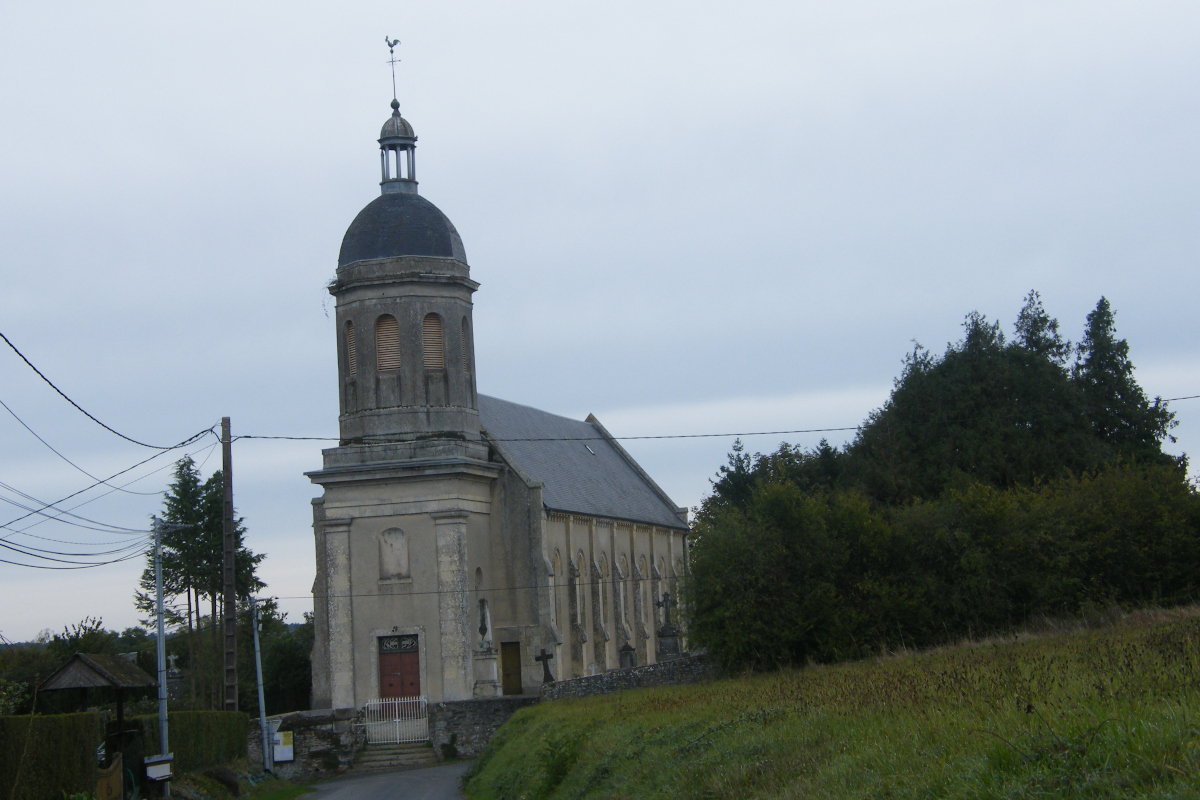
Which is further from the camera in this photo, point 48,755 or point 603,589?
point 603,589

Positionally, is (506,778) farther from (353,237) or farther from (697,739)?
(353,237)

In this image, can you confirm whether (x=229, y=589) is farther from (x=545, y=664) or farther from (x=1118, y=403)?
(x=1118, y=403)

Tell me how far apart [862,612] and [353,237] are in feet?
70.2

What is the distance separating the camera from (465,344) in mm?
41844

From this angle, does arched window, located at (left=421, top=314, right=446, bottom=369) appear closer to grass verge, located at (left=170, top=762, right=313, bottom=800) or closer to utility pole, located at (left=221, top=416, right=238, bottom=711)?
utility pole, located at (left=221, top=416, right=238, bottom=711)

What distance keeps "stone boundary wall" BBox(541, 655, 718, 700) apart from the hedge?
1606cm

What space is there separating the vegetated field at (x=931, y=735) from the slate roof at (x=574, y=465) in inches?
982

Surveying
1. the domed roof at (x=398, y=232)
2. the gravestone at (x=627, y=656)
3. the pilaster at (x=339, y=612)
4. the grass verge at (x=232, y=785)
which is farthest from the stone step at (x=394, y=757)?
the domed roof at (x=398, y=232)

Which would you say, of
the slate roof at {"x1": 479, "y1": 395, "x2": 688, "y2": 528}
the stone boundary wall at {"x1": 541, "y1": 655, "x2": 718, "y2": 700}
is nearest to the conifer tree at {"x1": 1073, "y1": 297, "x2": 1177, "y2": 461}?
the slate roof at {"x1": 479, "y1": 395, "x2": 688, "y2": 528}

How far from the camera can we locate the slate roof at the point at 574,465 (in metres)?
46.2

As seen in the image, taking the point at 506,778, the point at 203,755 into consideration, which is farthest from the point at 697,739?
the point at 203,755

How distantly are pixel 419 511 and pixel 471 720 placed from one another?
Result: 7141mm

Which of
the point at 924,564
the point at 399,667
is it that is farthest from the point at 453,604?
the point at 924,564

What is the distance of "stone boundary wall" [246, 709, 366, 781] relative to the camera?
3547cm
